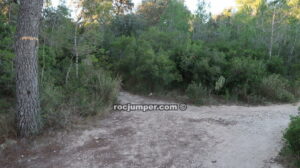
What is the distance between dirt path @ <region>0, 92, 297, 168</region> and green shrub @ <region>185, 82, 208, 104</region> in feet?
3.99

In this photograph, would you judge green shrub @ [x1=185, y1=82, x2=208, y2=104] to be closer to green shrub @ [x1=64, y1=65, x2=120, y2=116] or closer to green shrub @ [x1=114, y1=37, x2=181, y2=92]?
green shrub @ [x1=114, y1=37, x2=181, y2=92]

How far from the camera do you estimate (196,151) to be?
351 cm

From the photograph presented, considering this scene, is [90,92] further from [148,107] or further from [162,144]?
[162,144]

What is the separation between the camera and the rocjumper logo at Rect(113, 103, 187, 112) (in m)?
6.07

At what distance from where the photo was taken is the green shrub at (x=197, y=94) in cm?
670

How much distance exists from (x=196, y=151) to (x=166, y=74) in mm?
4068

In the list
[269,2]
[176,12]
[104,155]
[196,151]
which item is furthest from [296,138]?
[176,12]

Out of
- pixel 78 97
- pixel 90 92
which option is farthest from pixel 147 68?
pixel 78 97

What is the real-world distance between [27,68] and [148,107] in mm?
3538

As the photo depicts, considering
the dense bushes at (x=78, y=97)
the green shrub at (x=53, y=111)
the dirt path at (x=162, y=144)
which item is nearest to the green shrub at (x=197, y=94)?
the dirt path at (x=162, y=144)

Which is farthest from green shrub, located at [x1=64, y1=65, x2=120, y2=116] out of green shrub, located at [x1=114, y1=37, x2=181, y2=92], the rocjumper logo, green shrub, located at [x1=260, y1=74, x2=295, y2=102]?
green shrub, located at [x1=260, y1=74, x2=295, y2=102]

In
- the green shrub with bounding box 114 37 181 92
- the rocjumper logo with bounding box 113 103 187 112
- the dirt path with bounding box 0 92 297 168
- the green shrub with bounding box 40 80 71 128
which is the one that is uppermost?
the green shrub with bounding box 114 37 181 92

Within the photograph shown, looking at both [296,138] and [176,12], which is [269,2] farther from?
[296,138]

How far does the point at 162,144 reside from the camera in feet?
12.4
